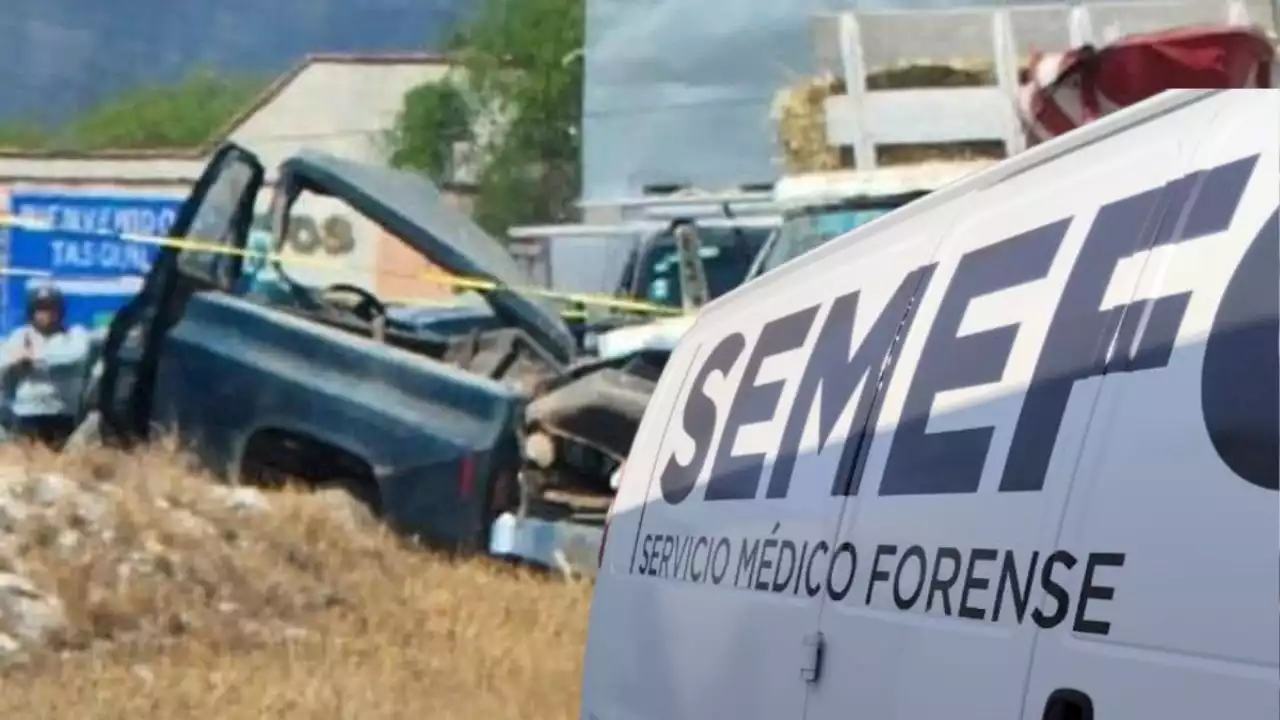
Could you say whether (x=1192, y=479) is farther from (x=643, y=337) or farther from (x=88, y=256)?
(x=88, y=256)

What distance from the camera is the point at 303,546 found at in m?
11.6

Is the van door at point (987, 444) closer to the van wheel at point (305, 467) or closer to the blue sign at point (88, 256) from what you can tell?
the van wheel at point (305, 467)

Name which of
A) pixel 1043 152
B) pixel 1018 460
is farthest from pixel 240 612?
pixel 1018 460

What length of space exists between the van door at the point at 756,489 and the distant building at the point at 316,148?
925 centimetres

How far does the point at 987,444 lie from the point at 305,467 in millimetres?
10493

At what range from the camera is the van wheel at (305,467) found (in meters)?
13.0

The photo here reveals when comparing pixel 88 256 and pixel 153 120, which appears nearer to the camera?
pixel 88 256

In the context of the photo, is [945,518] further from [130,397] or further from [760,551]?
[130,397]

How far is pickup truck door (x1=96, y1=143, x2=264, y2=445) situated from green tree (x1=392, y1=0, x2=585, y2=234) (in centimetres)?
377

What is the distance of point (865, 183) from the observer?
1149 centimetres

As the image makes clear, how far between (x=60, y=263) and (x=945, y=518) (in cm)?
1340

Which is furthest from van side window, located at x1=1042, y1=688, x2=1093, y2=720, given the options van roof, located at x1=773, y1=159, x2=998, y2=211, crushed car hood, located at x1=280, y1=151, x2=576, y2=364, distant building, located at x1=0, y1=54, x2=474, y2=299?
distant building, located at x1=0, y1=54, x2=474, y2=299

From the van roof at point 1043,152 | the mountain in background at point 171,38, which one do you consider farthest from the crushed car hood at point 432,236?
the van roof at point 1043,152

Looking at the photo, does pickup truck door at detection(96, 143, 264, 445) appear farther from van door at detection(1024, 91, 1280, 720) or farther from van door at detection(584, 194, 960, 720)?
van door at detection(1024, 91, 1280, 720)
